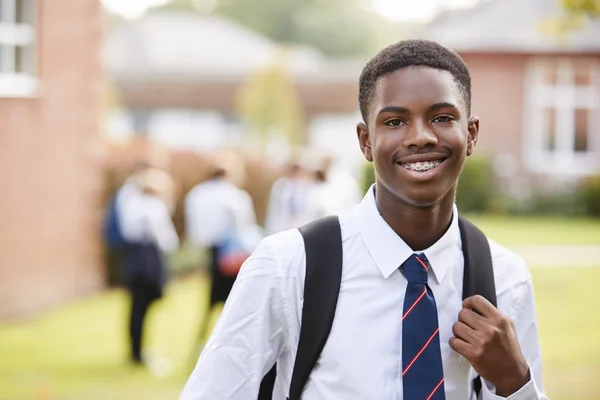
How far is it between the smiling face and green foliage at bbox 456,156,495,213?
21680 mm

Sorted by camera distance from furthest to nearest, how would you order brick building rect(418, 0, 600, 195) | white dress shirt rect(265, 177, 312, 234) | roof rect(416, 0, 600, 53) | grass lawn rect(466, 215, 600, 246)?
brick building rect(418, 0, 600, 195), roof rect(416, 0, 600, 53), grass lawn rect(466, 215, 600, 246), white dress shirt rect(265, 177, 312, 234)

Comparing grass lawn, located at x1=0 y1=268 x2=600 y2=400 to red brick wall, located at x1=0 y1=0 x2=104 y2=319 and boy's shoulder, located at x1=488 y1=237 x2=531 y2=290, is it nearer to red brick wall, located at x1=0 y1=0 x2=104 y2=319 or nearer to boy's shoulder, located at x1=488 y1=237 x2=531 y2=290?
red brick wall, located at x1=0 y1=0 x2=104 y2=319

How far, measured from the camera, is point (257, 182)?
14930mm

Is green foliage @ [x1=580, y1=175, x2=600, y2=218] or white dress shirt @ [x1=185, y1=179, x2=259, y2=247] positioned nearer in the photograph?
white dress shirt @ [x1=185, y1=179, x2=259, y2=247]

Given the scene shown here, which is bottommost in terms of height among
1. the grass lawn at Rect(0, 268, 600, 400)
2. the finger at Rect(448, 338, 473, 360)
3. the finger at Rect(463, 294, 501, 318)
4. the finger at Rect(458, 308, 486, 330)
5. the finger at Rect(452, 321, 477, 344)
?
the grass lawn at Rect(0, 268, 600, 400)

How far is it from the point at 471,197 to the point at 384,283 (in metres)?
22.0

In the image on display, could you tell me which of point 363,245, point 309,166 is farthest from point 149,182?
point 363,245

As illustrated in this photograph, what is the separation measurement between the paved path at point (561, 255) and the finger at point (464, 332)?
12.8 meters

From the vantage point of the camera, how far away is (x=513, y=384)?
2178 mm

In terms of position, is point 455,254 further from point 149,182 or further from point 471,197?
point 471,197

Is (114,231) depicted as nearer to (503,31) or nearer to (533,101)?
(533,101)

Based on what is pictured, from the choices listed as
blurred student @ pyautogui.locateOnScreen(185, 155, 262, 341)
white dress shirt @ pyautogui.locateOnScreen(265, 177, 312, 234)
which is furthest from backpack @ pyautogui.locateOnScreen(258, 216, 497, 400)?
white dress shirt @ pyautogui.locateOnScreen(265, 177, 312, 234)

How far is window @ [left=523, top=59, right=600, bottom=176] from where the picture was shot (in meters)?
26.1

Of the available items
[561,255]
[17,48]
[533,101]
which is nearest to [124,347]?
[17,48]
